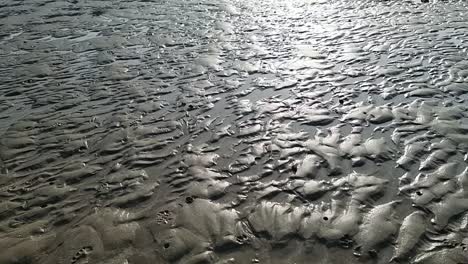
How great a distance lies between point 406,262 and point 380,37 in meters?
6.57

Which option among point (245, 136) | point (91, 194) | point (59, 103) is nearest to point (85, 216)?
point (91, 194)

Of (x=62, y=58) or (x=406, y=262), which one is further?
(x=62, y=58)

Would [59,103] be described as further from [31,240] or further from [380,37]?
[380,37]

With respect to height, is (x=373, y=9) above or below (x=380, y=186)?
above

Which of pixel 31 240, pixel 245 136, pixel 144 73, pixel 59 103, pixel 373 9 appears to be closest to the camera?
pixel 31 240

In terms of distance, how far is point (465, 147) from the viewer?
5.05m

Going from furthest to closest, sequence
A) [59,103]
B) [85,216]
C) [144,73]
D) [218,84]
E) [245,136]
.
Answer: [144,73]
[218,84]
[59,103]
[245,136]
[85,216]

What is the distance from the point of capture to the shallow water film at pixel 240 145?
152 inches

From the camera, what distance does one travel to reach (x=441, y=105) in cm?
600

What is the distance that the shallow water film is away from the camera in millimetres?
3854

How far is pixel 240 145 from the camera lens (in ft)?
17.6

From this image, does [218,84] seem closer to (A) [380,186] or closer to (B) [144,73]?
(B) [144,73]

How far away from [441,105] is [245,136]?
10.4 ft

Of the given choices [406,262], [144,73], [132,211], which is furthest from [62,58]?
[406,262]
